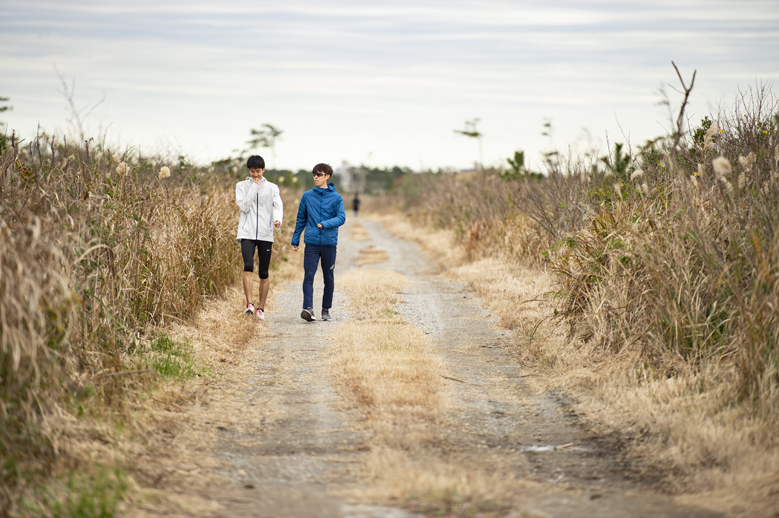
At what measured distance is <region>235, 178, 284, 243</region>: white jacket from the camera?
7.71 metres

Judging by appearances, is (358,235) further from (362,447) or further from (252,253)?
(362,447)

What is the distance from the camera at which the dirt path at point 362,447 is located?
321 centimetres

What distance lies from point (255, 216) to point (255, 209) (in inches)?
3.1

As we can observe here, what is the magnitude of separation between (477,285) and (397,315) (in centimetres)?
271

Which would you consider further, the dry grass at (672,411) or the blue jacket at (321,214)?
the blue jacket at (321,214)

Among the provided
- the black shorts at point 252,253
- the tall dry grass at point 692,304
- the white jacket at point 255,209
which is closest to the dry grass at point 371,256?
the black shorts at point 252,253

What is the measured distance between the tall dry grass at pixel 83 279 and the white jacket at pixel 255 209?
644 millimetres

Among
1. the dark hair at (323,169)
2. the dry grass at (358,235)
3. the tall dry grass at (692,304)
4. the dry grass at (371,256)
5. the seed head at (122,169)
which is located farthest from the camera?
the dry grass at (358,235)

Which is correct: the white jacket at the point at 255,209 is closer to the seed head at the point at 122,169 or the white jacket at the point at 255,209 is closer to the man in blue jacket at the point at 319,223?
the man in blue jacket at the point at 319,223

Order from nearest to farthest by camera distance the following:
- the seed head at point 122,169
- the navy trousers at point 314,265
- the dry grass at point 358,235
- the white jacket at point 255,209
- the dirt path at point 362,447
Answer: the dirt path at point 362,447
the seed head at point 122,169
the white jacket at point 255,209
the navy trousers at point 314,265
the dry grass at point 358,235

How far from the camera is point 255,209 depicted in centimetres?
775

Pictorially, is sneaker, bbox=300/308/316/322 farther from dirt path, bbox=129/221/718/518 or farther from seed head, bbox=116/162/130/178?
seed head, bbox=116/162/130/178

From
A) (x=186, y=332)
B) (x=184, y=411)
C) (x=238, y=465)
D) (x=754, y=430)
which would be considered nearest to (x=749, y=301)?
(x=754, y=430)

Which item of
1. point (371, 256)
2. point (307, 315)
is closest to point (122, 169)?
point (307, 315)
